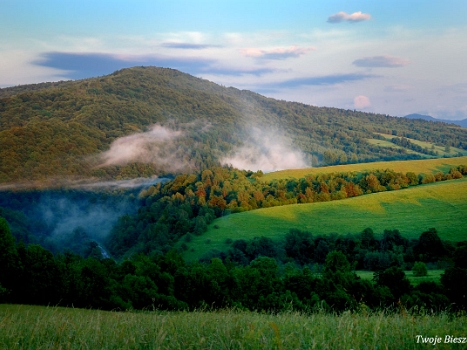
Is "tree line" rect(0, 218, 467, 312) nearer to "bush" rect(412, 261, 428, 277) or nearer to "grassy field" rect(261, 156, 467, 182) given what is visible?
"bush" rect(412, 261, 428, 277)

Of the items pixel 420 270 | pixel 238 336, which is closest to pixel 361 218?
pixel 420 270

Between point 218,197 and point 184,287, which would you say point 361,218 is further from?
point 184,287

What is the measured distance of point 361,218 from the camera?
8312 centimetres

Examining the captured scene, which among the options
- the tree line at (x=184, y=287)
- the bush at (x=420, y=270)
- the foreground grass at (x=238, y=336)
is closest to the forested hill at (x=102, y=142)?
the tree line at (x=184, y=287)

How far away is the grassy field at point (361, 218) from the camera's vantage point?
76.6 metres

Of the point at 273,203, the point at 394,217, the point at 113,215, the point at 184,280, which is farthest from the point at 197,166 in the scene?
the point at 184,280

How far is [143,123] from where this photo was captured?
188 meters

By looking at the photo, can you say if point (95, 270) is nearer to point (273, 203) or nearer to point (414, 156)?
point (273, 203)

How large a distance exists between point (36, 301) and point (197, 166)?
453 feet

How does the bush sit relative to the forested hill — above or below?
below

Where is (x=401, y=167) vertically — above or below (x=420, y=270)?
above

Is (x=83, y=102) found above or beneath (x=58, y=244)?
above

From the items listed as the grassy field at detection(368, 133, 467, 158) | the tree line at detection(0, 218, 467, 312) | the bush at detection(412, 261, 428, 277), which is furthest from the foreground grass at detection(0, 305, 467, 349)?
the grassy field at detection(368, 133, 467, 158)

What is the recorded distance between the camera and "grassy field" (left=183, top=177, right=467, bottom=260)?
251 feet
